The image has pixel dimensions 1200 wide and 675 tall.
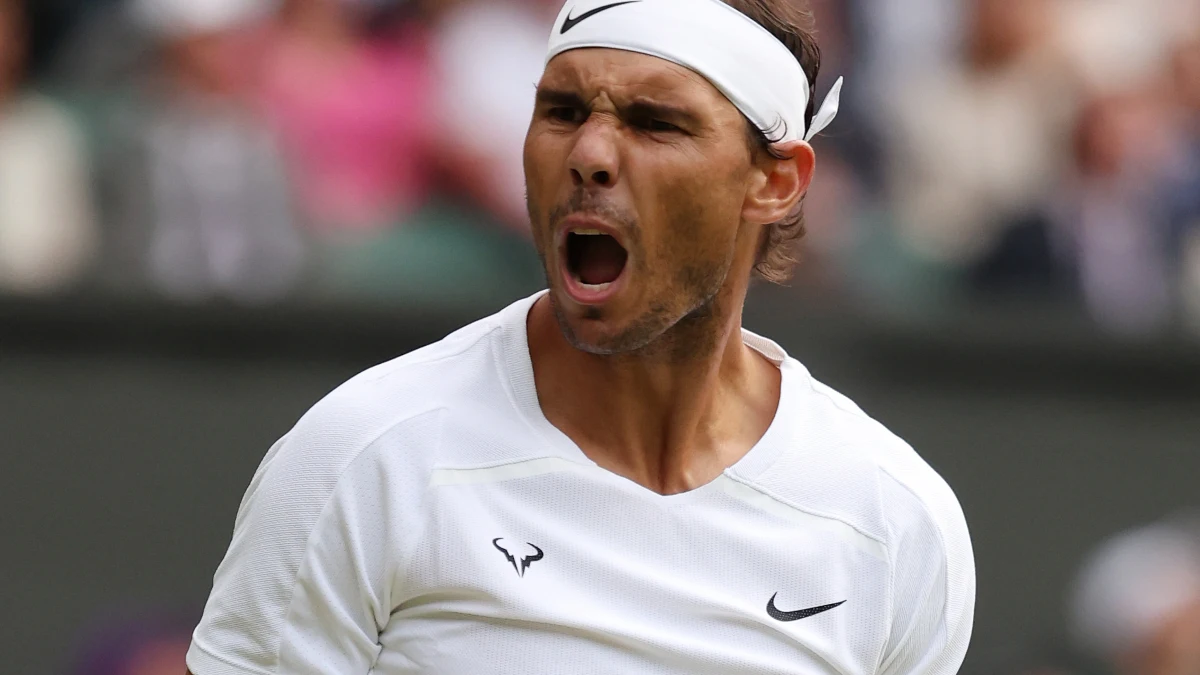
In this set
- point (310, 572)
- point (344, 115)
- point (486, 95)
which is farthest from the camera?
point (486, 95)

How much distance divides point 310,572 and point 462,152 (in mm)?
3362


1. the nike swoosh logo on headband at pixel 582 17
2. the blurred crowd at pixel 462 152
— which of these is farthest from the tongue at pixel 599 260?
the blurred crowd at pixel 462 152

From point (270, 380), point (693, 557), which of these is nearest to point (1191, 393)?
point (270, 380)

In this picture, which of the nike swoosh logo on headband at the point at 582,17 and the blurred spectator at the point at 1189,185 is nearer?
the nike swoosh logo on headband at the point at 582,17

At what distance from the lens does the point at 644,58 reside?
8.84 feet

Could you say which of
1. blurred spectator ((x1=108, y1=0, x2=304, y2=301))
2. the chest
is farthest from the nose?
blurred spectator ((x1=108, y1=0, x2=304, y2=301))

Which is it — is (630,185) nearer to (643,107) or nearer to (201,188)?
(643,107)

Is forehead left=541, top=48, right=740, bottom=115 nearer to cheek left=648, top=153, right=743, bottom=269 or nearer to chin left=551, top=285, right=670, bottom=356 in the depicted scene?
cheek left=648, top=153, right=743, bottom=269

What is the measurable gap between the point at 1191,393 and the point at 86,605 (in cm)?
344

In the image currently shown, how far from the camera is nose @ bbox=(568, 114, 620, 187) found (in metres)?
2.62

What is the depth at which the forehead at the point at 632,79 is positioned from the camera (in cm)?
267

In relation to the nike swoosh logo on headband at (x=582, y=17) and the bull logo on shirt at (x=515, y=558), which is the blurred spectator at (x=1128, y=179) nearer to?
the nike swoosh logo on headband at (x=582, y=17)

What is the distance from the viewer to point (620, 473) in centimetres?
277

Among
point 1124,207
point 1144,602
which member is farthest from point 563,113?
point 1124,207
